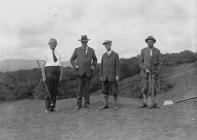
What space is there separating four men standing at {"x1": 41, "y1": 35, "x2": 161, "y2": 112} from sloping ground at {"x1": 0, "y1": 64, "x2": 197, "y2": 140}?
48cm

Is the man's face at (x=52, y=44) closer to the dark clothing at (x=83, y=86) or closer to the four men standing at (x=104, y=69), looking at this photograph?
the four men standing at (x=104, y=69)

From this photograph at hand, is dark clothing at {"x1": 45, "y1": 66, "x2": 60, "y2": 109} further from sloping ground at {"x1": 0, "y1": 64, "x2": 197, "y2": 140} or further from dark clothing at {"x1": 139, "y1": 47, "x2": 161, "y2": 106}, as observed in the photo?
dark clothing at {"x1": 139, "y1": 47, "x2": 161, "y2": 106}

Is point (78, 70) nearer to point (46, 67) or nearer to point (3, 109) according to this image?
point (46, 67)

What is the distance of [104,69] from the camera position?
1082 cm

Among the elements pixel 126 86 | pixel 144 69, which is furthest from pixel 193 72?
pixel 144 69

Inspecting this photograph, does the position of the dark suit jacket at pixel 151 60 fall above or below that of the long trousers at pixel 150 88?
above

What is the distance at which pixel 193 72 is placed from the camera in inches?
804

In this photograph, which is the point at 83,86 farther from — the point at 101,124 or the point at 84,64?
the point at 101,124

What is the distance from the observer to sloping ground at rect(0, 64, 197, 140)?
777 cm

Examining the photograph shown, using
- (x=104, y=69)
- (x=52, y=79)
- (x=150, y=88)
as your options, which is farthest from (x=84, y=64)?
(x=150, y=88)

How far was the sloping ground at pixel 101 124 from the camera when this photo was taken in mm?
7766

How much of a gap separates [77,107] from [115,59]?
1608mm

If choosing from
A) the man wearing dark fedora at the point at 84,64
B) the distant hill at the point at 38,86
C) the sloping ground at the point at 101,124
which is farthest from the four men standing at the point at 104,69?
the distant hill at the point at 38,86

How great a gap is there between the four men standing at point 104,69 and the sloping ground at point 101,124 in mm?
482
